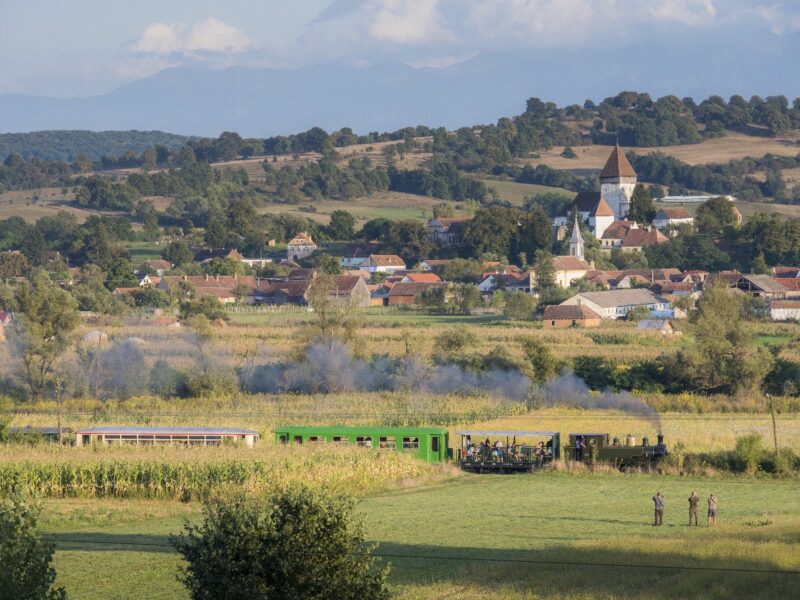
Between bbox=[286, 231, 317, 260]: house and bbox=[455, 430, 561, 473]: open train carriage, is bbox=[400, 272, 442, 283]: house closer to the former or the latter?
bbox=[286, 231, 317, 260]: house

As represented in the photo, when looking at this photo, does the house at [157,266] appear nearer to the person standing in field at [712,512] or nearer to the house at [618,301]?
the house at [618,301]

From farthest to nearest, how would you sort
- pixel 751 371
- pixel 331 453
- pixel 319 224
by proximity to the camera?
pixel 319 224 → pixel 751 371 → pixel 331 453

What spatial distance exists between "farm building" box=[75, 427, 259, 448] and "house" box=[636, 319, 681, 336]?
35847mm

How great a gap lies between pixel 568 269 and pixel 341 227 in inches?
1313

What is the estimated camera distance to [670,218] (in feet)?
412

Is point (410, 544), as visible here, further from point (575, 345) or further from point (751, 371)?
point (575, 345)

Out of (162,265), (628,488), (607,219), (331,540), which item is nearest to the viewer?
(331,540)

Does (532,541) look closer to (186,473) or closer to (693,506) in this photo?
(693,506)

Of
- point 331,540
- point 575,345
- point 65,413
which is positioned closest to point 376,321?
point 575,345

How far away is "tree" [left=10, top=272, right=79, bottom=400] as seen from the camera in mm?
51750

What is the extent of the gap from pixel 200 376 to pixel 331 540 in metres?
34.4

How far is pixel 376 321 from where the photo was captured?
77.6m

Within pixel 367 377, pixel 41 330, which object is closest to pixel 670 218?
pixel 367 377

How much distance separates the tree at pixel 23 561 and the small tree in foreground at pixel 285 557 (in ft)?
5.25
